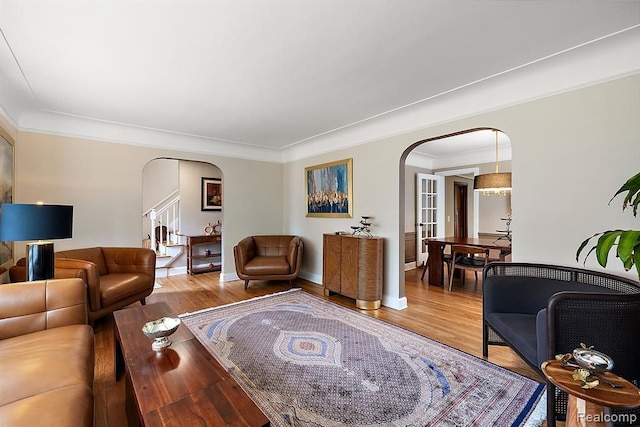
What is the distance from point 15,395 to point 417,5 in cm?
281

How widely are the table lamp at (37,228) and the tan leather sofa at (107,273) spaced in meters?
0.35

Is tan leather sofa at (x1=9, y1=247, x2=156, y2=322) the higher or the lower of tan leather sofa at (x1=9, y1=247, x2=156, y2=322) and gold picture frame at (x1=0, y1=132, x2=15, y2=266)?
the lower

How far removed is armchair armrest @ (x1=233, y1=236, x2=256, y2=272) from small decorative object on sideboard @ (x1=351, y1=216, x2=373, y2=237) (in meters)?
1.78

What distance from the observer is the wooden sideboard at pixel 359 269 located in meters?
→ 3.51

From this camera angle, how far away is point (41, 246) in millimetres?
2188

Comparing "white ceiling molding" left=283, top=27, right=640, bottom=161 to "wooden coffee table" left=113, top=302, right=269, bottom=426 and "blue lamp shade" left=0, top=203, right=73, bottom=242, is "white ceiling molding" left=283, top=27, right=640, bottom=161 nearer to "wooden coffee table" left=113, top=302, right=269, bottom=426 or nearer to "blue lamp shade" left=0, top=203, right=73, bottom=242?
"wooden coffee table" left=113, top=302, right=269, bottom=426

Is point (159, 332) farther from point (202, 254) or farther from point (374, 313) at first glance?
point (202, 254)

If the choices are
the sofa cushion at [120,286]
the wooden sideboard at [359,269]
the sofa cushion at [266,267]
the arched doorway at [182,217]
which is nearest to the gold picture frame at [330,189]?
the wooden sideboard at [359,269]

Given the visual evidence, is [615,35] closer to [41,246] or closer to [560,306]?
[560,306]

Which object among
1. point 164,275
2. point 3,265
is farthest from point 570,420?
point 164,275

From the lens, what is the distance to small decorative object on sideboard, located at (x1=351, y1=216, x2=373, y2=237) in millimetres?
3904

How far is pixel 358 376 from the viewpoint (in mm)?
2043

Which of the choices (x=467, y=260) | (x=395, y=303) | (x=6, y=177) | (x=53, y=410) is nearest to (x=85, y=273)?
(x=6, y=177)

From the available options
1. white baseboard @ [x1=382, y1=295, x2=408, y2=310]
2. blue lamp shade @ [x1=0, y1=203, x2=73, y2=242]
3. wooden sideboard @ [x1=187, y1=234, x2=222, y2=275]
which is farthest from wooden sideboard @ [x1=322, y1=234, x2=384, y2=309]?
wooden sideboard @ [x1=187, y1=234, x2=222, y2=275]
